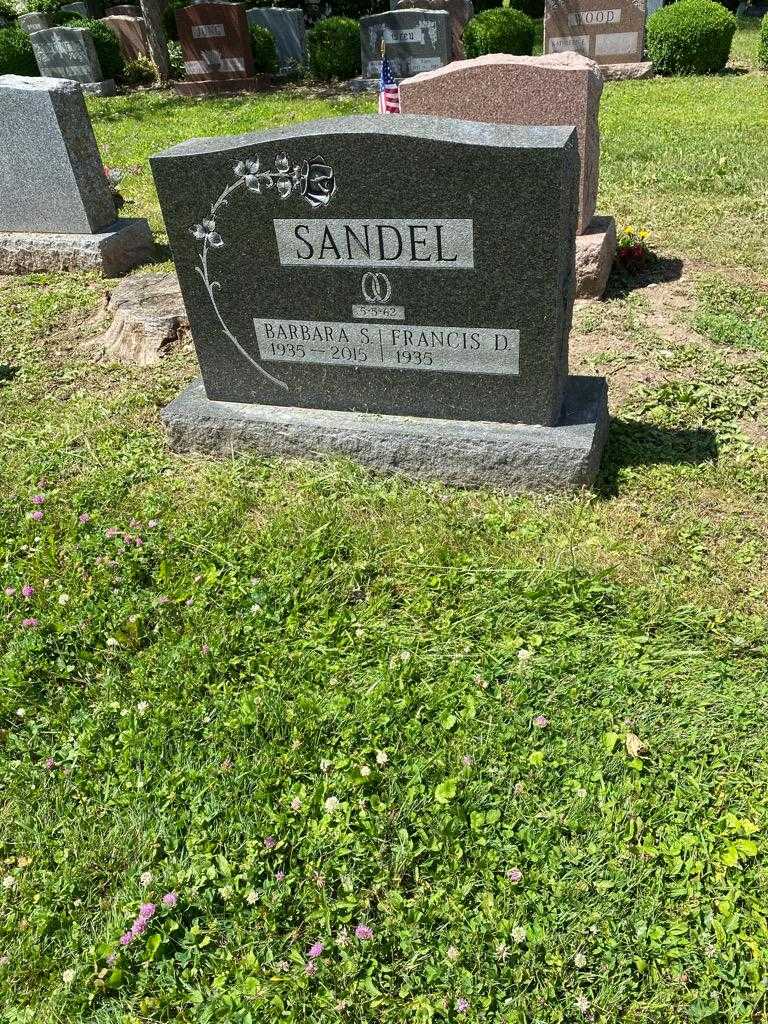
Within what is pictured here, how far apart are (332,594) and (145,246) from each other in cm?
506

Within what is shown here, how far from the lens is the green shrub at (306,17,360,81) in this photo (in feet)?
46.0

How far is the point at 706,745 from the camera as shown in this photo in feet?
7.68

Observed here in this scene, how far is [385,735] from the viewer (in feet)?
8.15

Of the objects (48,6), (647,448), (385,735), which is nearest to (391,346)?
(647,448)

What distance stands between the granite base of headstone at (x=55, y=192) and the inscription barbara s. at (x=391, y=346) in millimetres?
3629

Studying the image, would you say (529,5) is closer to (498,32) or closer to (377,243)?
(498,32)

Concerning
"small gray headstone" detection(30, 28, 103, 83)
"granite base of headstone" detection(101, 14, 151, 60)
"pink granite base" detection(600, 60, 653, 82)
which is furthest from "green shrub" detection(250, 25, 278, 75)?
"pink granite base" detection(600, 60, 653, 82)

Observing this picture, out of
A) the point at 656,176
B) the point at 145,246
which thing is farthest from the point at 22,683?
the point at 656,176

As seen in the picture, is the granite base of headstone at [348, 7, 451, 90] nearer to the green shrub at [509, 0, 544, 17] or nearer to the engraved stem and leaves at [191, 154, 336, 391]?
the green shrub at [509, 0, 544, 17]

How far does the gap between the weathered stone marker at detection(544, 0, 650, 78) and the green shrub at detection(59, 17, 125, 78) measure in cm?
887

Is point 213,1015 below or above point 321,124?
below

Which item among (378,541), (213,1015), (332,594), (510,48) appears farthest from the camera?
(510,48)

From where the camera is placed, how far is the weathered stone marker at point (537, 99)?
4.82m

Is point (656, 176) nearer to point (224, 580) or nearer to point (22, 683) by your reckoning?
point (224, 580)
